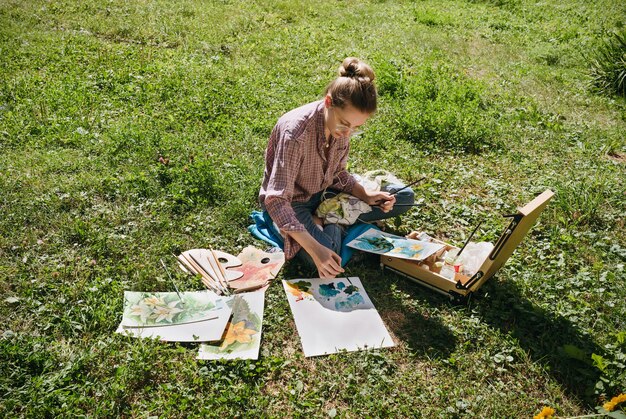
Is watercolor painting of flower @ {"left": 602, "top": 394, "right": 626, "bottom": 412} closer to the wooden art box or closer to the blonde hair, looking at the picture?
the wooden art box

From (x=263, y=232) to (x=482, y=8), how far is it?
9.76 meters

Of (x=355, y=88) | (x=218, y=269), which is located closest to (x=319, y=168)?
(x=355, y=88)

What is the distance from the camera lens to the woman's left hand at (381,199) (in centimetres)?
403

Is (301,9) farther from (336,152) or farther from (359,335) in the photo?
(359,335)

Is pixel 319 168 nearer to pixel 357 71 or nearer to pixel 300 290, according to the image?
pixel 357 71

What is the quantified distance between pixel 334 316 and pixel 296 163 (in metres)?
1.12

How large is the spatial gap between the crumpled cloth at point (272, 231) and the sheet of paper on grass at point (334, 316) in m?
0.28

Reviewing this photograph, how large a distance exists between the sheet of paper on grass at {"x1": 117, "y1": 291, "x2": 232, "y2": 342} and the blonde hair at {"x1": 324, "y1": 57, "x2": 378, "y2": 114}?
1604mm

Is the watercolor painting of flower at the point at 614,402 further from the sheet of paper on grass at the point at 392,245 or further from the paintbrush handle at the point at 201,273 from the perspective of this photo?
the paintbrush handle at the point at 201,273

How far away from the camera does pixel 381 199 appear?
13.4 feet

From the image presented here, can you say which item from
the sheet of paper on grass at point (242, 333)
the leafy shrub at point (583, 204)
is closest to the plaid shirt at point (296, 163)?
the sheet of paper on grass at point (242, 333)

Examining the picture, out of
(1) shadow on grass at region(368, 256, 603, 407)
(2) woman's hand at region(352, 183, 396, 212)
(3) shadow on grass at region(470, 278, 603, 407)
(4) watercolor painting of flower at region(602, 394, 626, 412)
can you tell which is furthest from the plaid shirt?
(4) watercolor painting of flower at region(602, 394, 626, 412)

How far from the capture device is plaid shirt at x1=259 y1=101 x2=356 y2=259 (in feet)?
11.3

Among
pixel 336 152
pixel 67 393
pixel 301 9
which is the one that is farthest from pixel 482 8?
pixel 67 393
